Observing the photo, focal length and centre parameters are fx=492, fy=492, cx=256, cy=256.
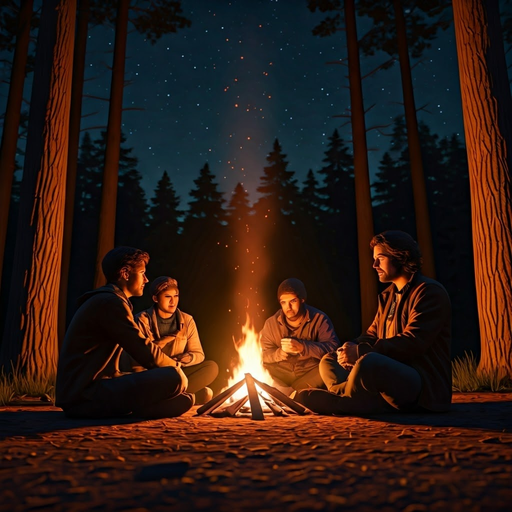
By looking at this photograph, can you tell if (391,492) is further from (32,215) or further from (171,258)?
(171,258)

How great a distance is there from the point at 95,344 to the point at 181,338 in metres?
2.14

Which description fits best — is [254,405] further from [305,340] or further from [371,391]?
[305,340]

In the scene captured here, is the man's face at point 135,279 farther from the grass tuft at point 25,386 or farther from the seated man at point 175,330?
the grass tuft at point 25,386

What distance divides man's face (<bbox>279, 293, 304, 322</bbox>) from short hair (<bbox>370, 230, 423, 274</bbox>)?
2.22m

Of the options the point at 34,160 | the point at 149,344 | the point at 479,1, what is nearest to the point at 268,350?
the point at 149,344

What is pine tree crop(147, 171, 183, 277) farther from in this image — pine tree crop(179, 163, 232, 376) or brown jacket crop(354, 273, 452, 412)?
brown jacket crop(354, 273, 452, 412)

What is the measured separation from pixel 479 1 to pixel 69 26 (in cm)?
635

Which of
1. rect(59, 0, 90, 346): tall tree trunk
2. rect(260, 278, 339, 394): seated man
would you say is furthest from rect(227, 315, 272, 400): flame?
rect(59, 0, 90, 346): tall tree trunk

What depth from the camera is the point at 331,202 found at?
23016mm

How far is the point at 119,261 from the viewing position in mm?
4270

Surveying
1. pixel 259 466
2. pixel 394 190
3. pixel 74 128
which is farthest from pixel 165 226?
pixel 259 466

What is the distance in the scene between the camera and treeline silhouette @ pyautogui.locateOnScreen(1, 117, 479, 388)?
66.0ft

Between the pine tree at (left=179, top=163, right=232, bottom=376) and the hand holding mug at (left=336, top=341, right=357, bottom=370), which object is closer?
the hand holding mug at (left=336, top=341, right=357, bottom=370)

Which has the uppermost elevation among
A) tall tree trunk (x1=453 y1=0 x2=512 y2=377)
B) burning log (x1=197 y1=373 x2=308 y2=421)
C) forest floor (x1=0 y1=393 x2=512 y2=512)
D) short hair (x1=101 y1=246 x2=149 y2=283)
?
tall tree trunk (x1=453 y1=0 x2=512 y2=377)
